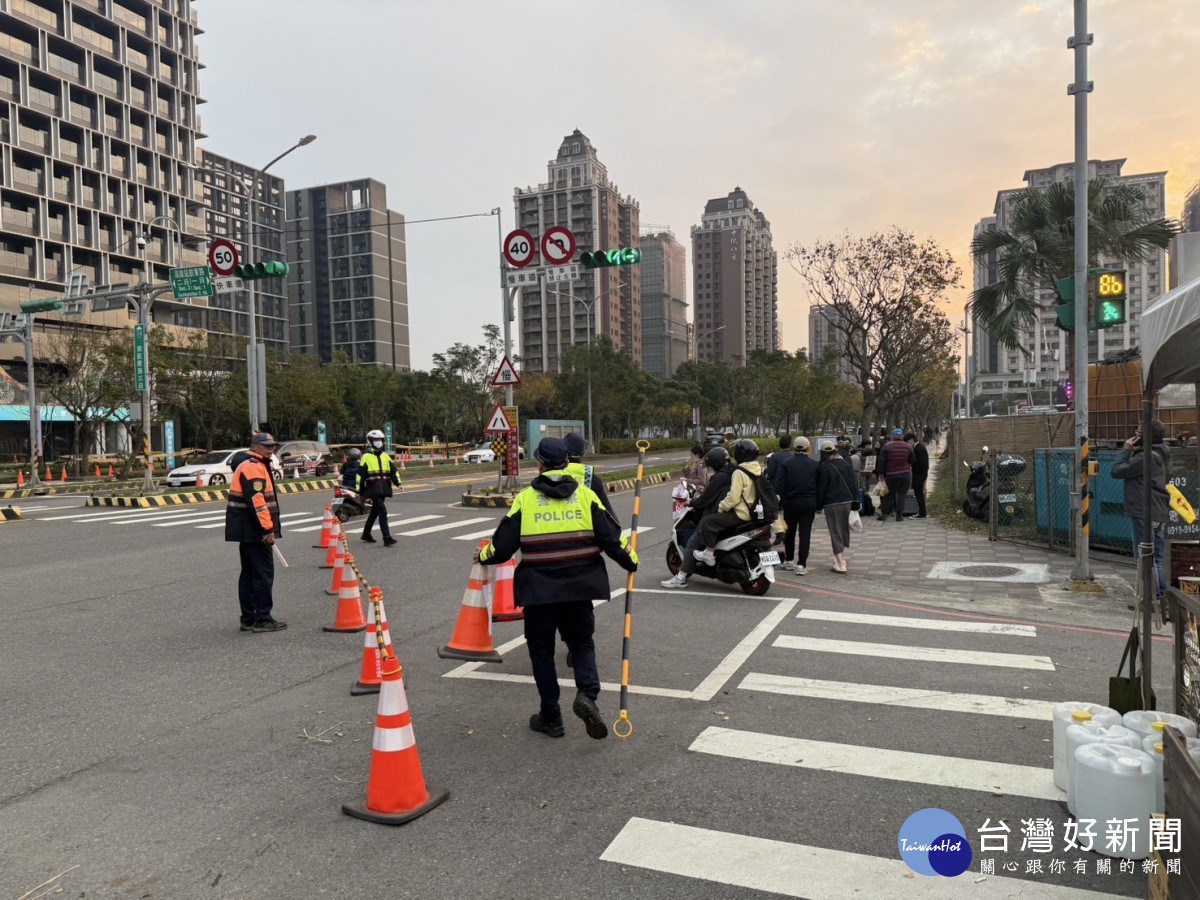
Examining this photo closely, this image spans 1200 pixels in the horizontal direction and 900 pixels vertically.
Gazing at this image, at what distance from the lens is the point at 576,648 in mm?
4891

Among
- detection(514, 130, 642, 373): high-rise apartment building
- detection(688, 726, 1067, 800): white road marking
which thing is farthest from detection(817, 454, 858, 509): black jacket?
detection(514, 130, 642, 373): high-rise apartment building

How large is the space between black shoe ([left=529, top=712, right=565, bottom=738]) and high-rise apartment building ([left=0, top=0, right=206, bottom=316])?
54.8 metres

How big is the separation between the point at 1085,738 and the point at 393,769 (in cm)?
315

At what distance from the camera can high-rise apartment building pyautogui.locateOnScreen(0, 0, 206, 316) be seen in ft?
184

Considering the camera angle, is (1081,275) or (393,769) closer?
(393,769)

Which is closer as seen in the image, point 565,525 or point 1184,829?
point 1184,829

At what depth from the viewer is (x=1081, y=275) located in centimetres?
968

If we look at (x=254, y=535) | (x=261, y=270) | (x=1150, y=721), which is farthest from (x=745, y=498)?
(x=261, y=270)

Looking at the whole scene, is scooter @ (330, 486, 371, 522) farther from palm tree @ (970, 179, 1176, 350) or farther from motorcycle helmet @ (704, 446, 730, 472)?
palm tree @ (970, 179, 1176, 350)

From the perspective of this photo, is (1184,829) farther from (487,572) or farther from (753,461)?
(753,461)

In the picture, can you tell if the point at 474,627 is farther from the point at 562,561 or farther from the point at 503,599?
the point at 562,561

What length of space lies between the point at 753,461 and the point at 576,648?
15.6 feet

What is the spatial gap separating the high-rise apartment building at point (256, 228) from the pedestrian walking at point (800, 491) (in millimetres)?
98910

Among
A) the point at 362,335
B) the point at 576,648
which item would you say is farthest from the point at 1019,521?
the point at 362,335
